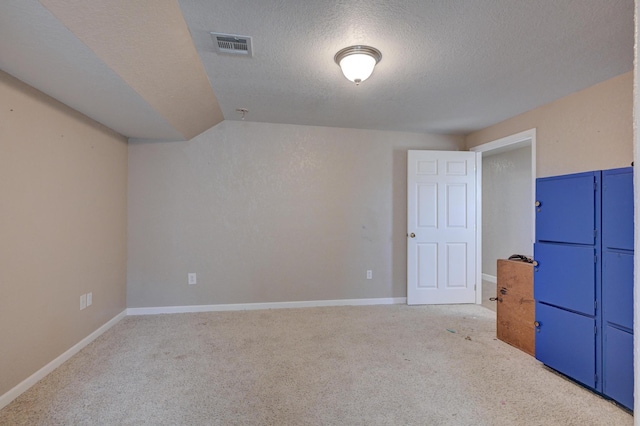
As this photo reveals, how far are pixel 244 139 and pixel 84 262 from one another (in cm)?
204

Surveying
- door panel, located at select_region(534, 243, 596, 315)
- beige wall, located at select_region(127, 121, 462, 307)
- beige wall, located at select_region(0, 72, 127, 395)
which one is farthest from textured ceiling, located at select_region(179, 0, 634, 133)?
door panel, located at select_region(534, 243, 596, 315)

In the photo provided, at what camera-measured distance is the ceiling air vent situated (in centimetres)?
192

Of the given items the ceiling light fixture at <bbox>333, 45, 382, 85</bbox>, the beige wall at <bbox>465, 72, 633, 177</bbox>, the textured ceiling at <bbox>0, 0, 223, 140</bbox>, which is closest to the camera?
the textured ceiling at <bbox>0, 0, 223, 140</bbox>

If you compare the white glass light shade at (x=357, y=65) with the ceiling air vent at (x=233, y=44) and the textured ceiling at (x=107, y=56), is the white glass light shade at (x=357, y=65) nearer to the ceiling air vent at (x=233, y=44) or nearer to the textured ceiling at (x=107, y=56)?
the ceiling air vent at (x=233, y=44)

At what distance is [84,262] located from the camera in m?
2.72

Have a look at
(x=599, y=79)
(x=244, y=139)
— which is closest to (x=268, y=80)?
(x=244, y=139)

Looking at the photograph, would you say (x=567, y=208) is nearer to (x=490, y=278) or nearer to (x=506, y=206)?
(x=506, y=206)

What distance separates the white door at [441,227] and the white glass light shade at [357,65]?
200 cm

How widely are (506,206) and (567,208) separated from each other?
10.3ft

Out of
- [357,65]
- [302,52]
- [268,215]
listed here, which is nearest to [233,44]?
[302,52]

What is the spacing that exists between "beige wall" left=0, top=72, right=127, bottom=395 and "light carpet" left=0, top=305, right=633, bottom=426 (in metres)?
0.27

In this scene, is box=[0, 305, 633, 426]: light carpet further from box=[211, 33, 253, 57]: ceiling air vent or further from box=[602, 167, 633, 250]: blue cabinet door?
box=[211, 33, 253, 57]: ceiling air vent

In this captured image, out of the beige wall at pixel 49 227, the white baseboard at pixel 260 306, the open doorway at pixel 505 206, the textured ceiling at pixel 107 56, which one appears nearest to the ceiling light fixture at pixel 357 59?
the textured ceiling at pixel 107 56

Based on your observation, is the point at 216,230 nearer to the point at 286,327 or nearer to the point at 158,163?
the point at 158,163
